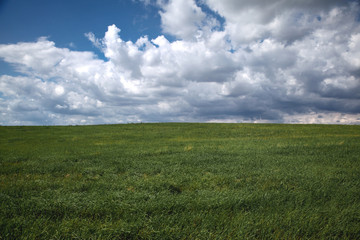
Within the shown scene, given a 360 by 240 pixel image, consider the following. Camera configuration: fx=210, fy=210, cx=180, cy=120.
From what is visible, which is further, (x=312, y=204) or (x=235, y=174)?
(x=235, y=174)

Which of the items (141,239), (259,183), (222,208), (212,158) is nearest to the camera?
(141,239)

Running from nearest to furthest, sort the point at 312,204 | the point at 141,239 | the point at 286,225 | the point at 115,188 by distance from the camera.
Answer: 1. the point at 141,239
2. the point at 286,225
3. the point at 312,204
4. the point at 115,188

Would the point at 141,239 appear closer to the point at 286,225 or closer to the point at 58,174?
the point at 286,225

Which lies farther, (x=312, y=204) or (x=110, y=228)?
(x=312, y=204)

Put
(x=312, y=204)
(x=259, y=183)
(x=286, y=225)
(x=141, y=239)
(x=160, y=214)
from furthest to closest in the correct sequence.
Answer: (x=259, y=183) < (x=312, y=204) < (x=160, y=214) < (x=286, y=225) < (x=141, y=239)

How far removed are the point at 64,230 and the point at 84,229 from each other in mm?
327

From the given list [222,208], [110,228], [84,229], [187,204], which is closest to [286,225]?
[222,208]

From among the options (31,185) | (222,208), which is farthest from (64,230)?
(31,185)

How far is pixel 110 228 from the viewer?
3693mm

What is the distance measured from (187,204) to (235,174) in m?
3.56

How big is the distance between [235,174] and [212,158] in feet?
11.4

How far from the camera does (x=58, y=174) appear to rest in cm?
823

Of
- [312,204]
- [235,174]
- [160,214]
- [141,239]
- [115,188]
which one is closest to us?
[141,239]

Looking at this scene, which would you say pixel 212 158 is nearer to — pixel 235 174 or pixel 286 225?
pixel 235 174
